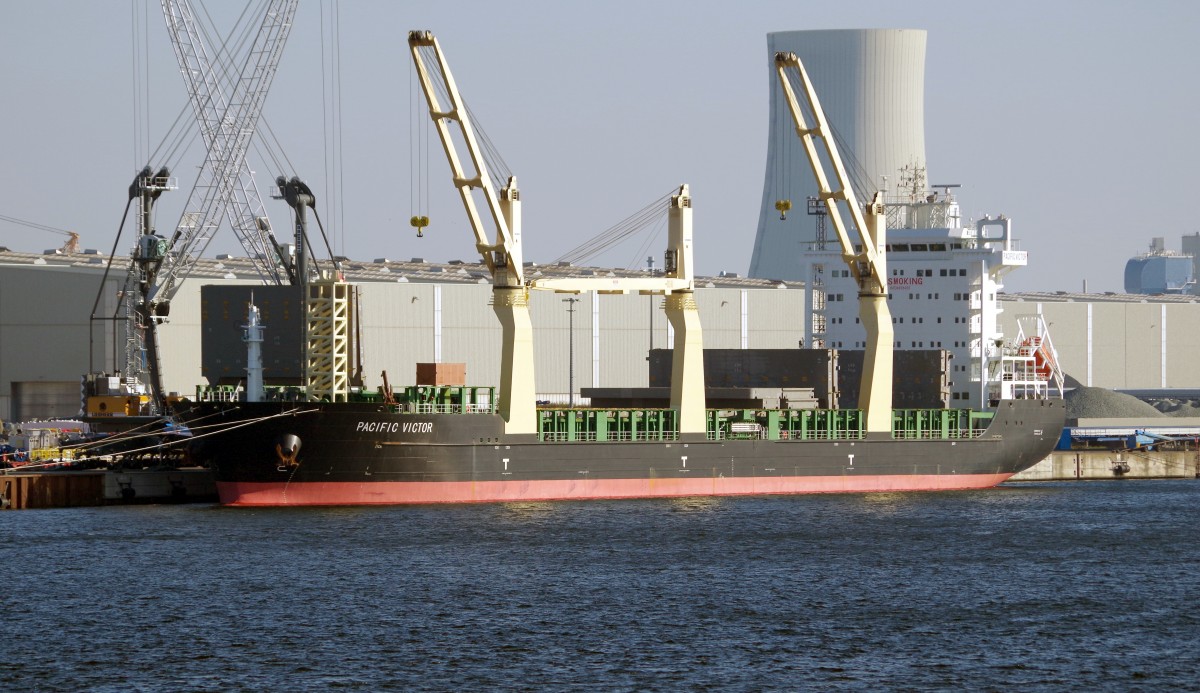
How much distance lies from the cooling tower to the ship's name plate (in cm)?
9076

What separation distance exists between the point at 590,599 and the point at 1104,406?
88372mm

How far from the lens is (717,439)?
67.4 meters

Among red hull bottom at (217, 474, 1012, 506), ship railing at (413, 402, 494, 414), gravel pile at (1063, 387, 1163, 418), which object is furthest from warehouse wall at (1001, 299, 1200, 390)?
ship railing at (413, 402, 494, 414)

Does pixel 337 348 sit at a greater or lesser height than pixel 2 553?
greater

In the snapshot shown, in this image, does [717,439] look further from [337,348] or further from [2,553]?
[2,553]

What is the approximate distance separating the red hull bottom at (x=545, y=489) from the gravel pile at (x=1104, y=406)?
172 feet

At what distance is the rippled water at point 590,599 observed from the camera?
114 ft

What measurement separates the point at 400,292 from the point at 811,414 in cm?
4265

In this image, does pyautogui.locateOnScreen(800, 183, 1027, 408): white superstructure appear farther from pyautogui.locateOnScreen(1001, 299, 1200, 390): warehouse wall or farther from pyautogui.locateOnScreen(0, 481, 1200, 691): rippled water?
pyautogui.locateOnScreen(1001, 299, 1200, 390): warehouse wall

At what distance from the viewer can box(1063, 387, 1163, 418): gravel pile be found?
4788 inches

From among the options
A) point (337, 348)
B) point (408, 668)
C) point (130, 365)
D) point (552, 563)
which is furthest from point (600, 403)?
point (408, 668)

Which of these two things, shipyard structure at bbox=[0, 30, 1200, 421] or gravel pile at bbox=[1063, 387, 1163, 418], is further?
gravel pile at bbox=[1063, 387, 1163, 418]

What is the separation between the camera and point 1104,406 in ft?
401

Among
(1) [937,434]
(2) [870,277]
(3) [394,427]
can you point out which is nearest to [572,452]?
(3) [394,427]
